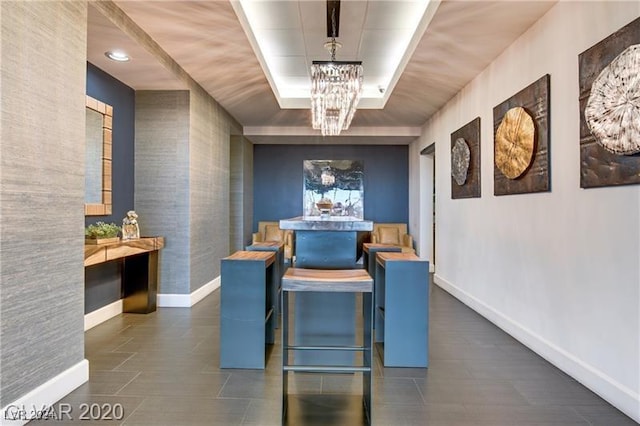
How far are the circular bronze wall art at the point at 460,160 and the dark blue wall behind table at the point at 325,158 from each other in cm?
354

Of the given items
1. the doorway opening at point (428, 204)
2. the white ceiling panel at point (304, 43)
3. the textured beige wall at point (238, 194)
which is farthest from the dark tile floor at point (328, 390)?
the textured beige wall at point (238, 194)

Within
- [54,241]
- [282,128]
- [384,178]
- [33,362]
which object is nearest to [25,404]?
[33,362]

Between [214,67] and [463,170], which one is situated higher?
[214,67]

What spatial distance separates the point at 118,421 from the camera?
7.02 ft

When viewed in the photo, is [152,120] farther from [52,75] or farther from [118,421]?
[118,421]

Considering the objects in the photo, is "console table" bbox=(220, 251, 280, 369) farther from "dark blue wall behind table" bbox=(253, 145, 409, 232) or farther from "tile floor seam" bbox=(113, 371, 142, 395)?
"dark blue wall behind table" bbox=(253, 145, 409, 232)

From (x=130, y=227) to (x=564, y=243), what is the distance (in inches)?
163

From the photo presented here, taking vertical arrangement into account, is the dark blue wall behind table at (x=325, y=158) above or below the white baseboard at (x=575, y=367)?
above

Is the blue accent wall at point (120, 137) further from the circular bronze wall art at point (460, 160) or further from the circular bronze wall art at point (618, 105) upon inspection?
the circular bronze wall art at point (618, 105)

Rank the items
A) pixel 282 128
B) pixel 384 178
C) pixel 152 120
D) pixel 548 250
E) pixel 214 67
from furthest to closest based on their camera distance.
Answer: pixel 384 178, pixel 282 128, pixel 152 120, pixel 214 67, pixel 548 250

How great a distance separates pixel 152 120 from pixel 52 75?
2.42 metres

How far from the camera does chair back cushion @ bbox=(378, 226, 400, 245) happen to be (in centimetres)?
838

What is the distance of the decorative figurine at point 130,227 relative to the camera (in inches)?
164

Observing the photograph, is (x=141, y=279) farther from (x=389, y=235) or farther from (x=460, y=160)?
(x=389, y=235)
